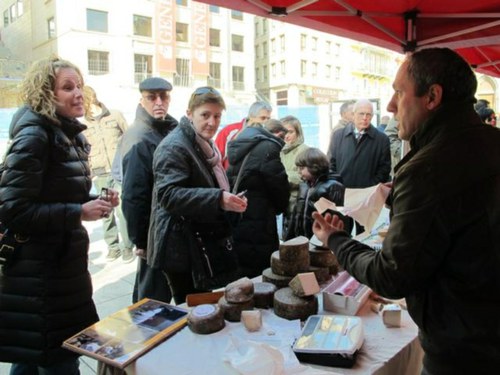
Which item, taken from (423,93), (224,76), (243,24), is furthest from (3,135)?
(243,24)

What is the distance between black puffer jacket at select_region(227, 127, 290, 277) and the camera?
2.58 metres

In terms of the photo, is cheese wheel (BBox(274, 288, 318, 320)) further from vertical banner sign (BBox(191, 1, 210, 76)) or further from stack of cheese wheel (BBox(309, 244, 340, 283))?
vertical banner sign (BBox(191, 1, 210, 76))

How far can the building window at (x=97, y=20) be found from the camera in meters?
26.9

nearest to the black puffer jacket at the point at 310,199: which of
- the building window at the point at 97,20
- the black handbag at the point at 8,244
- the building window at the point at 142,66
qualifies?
the black handbag at the point at 8,244

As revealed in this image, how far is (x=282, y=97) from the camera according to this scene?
145 feet

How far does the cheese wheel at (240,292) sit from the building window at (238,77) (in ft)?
122

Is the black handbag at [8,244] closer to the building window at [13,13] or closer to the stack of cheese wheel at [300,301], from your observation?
the stack of cheese wheel at [300,301]

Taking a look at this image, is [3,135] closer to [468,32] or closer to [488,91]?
[468,32]

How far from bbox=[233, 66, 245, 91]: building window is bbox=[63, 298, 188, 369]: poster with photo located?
3726 cm

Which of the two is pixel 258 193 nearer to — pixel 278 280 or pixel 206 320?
pixel 278 280

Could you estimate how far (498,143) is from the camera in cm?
106

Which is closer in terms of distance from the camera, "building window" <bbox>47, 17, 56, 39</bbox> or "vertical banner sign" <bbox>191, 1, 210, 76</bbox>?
"building window" <bbox>47, 17, 56, 39</bbox>

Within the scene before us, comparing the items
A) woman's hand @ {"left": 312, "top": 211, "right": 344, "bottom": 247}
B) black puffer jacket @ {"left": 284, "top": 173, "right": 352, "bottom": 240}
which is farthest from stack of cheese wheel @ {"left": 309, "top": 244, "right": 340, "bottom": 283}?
black puffer jacket @ {"left": 284, "top": 173, "right": 352, "bottom": 240}

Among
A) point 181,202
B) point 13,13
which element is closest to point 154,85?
point 181,202
